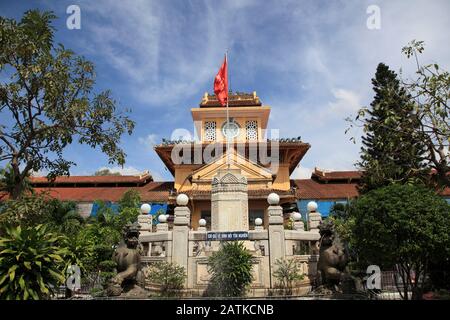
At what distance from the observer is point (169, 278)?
9219 millimetres

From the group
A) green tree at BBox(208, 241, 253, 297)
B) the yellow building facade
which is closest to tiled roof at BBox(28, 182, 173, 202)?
the yellow building facade

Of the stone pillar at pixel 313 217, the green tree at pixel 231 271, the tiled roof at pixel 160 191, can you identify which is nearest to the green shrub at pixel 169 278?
the green tree at pixel 231 271

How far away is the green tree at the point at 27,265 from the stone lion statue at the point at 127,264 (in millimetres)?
1396

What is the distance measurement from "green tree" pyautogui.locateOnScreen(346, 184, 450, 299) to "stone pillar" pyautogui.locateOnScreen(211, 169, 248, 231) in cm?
393

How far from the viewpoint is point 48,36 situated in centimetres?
841

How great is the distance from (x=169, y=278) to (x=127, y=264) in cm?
126

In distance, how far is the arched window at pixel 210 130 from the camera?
26664 mm

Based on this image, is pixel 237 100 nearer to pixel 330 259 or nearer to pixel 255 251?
pixel 255 251

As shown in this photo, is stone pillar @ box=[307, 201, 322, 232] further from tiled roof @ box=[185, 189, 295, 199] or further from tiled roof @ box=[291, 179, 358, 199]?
tiled roof @ box=[291, 179, 358, 199]

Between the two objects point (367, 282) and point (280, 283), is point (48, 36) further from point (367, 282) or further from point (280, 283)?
point (367, 282)

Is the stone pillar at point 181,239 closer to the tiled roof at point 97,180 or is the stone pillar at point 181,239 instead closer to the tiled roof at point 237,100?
the tiled roof at point 237,100

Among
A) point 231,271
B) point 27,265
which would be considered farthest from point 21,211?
point 231,271

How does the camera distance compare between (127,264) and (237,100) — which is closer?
(127,264)
